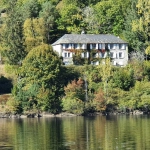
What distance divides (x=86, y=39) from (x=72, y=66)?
10009mm

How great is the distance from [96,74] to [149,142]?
60.9m

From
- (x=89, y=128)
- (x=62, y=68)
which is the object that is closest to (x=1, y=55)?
(x=62, y=68)

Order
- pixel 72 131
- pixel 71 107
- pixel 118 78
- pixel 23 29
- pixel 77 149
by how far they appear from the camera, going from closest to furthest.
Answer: pixel 77 149, pixel 72 131, pixel 71 107, pixel 118 78, pixel 23 29

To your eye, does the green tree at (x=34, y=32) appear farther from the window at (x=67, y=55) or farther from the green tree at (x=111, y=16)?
the green tree at (x=111, y=16)

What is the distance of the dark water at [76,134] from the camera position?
76.4m

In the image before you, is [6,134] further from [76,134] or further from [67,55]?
[67,55]

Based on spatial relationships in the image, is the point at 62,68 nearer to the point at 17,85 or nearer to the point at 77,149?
the point at 17,85

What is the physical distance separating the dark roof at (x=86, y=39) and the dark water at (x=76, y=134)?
3286 centimetres

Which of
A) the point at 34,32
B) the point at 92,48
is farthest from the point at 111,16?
the point at 34,32

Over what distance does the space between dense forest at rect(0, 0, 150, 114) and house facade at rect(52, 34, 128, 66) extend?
2.88 metres

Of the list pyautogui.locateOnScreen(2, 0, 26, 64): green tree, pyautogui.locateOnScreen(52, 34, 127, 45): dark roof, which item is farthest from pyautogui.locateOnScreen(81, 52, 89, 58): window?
pyautogui.locateOnScreen(2, 0, 26, 64): green tree

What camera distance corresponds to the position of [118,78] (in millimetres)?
135125

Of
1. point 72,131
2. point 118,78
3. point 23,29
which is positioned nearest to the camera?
point 72,131

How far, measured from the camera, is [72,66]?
141 metres
